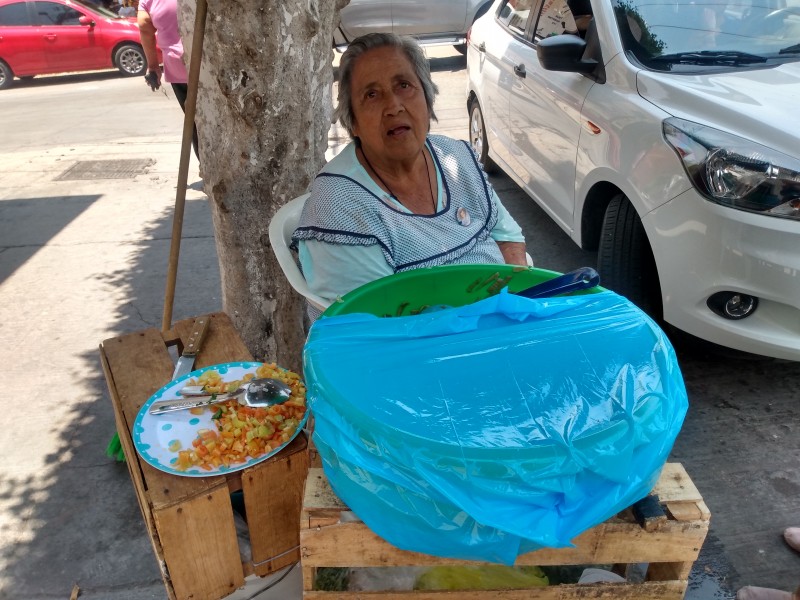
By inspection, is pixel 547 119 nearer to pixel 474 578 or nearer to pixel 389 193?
pixel 389 193

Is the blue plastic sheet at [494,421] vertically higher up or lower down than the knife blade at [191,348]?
higher up

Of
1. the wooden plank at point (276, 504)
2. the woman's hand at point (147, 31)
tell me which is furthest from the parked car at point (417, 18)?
the wooden plank at point (276, 504)

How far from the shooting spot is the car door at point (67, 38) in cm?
1215

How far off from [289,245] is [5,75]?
43.2 feet

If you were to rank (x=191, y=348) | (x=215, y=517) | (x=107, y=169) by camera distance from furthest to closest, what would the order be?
(x=107, y=169)
(x=191, y=348)
(x=215, y=517)

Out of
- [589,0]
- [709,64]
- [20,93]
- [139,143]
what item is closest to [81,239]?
[139,143]

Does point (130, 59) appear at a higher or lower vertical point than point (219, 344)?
higher

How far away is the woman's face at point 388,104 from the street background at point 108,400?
134 centimetres

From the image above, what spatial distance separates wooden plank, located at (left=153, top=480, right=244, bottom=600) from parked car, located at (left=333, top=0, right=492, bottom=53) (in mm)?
9691

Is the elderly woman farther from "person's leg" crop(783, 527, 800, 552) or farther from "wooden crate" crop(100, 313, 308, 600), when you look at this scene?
"person's leg" crop(783, 527, 800, 552)

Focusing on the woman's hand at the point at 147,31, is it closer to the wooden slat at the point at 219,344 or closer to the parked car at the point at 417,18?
the wooden slat at the point at 219,344

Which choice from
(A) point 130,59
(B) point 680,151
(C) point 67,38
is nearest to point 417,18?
(A) point 130,59

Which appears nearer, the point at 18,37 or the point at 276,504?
the point at 276,504

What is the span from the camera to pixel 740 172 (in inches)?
95.6
